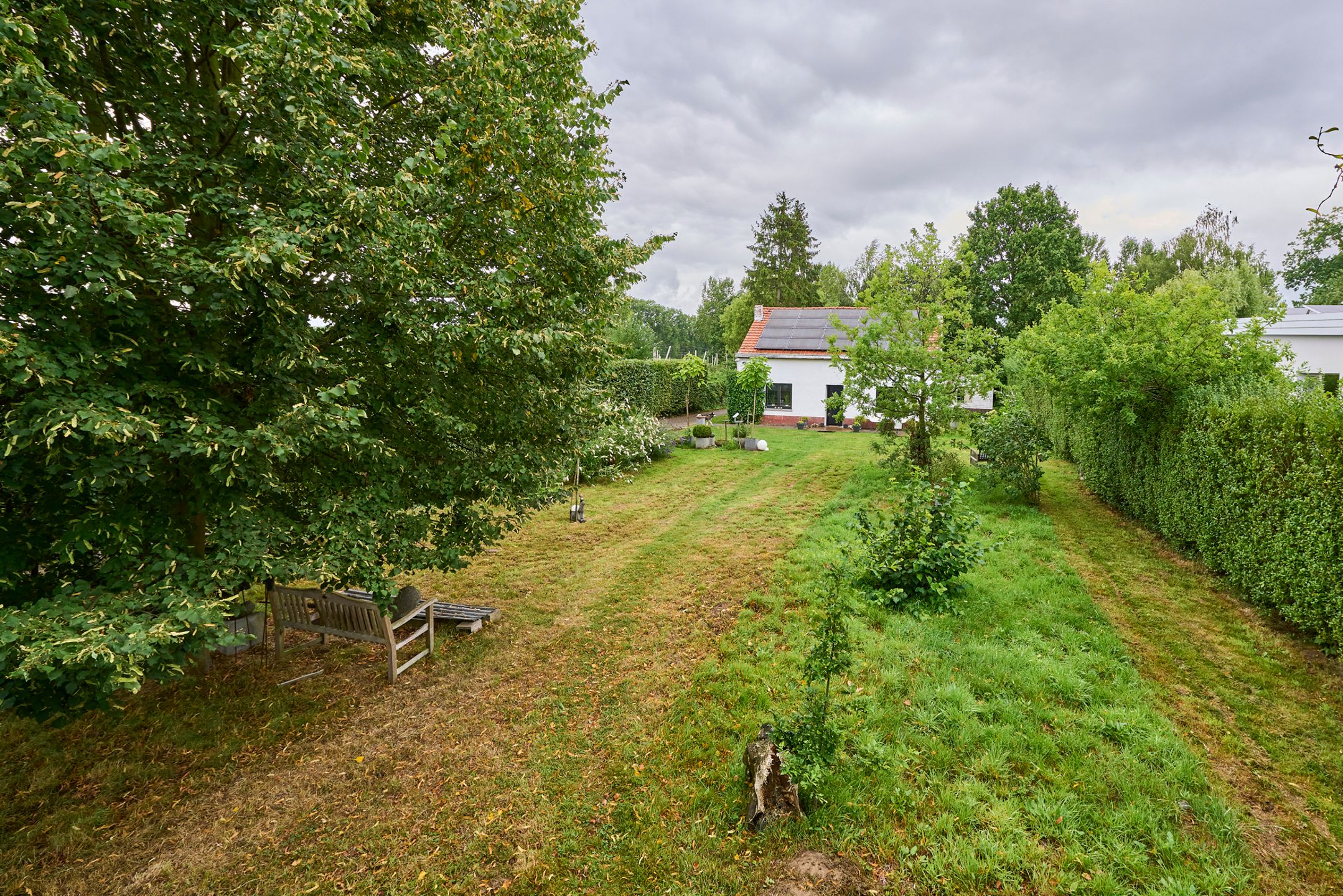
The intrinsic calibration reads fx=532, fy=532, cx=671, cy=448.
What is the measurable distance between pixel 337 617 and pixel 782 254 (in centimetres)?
4864

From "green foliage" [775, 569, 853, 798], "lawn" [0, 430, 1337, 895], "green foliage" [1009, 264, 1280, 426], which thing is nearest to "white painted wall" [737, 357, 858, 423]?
"green foliage" [1009, 264, 1280, 426]

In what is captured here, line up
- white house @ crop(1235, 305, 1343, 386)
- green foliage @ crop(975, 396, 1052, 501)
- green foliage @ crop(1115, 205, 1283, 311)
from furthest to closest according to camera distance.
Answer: green foliage @ crop(1115, 205, 1283, 311) < white house @ crop(1235, 305, 1343, 386) < green foliage @ crop(975, 396, 1052, 501)

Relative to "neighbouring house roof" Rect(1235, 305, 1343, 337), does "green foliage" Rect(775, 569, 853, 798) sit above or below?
below

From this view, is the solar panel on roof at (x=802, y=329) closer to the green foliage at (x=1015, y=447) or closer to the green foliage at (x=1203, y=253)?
the green foliage at (x=1015, y=447)

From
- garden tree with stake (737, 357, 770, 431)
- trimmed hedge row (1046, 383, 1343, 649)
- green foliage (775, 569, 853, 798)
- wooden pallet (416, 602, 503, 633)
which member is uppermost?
garden tree with stake (737, 357, 770, 431)

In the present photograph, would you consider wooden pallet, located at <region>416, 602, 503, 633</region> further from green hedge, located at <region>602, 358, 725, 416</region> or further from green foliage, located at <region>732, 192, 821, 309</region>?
green foliage, located at <region>732, 192, 821, 309</region>

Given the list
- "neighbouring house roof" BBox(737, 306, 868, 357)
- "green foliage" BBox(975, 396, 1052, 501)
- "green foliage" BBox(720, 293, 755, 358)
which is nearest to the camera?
"green foliage" BBox(975, 396, 1052, 501)

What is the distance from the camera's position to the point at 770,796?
3801mm

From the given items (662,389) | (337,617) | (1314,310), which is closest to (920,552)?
(337,617)

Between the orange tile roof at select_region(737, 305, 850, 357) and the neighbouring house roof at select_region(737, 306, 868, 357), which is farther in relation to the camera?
the neighbouring house roof at select_region(737, 306, 868, 357)

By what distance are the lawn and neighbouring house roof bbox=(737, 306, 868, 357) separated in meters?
23.2

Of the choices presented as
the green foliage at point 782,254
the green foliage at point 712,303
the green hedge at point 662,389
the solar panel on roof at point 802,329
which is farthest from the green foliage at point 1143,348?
the green foliage at point 712,303

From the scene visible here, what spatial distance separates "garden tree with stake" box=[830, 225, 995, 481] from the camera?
13367 mm

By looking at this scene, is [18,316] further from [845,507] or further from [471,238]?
[845,507]
